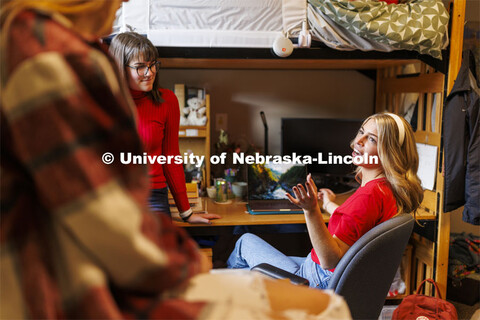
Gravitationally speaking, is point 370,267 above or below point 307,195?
below

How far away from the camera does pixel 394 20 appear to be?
184 centimetres

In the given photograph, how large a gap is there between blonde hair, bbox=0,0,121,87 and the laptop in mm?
1615

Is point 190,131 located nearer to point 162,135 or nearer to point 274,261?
point 162,135

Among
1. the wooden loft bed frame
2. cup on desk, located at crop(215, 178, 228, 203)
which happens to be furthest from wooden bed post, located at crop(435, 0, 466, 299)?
cup on desk, located at crop(215, 178, 228, 203)

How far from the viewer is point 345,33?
75.1 inches

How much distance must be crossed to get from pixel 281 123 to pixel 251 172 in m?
0.53

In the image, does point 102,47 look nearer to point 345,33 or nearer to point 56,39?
point 56,39

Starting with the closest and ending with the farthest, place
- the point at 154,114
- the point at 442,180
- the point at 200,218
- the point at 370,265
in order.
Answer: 1. the point at 370,265
2. the point at 154,114
3. the point at 200,218
4. the point at 442,180

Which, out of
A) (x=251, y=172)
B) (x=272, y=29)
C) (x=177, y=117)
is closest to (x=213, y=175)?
(x=251, y=172)

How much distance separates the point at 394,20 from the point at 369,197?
2.87 feet

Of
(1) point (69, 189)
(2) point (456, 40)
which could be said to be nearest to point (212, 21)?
(2) point (456, 40)

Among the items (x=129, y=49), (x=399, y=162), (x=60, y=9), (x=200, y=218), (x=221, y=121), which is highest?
(x=129, y=49)

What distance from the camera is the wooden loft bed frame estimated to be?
1931 mm

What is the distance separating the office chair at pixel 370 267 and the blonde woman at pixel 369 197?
3.8 inches
